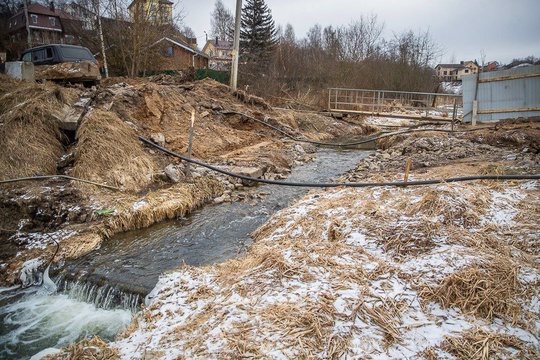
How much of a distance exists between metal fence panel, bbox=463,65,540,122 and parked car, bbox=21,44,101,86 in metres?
13.9

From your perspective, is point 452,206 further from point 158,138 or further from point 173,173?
point 158,138

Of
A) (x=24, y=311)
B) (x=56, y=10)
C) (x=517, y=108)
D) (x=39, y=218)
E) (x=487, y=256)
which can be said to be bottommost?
(x=24, y=311)

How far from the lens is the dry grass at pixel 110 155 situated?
22.0ft

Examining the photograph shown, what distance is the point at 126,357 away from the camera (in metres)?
2.54

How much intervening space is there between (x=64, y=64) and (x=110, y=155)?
5.88 meters

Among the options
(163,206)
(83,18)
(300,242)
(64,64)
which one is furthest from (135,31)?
(300,242)

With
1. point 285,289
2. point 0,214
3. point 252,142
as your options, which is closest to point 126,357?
point 285,289

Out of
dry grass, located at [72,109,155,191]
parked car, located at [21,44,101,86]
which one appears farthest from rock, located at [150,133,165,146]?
parked car, located at [21,44,101,86]

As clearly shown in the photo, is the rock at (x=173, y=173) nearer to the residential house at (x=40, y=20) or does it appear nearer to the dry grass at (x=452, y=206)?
the dry grass at (x=452, y=206)

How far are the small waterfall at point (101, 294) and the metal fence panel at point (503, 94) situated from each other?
13.5 m

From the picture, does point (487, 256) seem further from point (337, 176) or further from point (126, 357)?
point (337, 176)

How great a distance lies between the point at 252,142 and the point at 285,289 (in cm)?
924

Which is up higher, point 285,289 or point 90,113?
point 90,113

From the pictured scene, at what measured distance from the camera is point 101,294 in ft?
13.7
